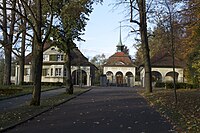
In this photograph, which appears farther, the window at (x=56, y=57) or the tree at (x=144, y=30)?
the window at (x=56, y=57)

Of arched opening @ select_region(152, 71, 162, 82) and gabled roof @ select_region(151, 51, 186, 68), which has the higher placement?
gabled roof @ select_region(151, 51, 186, 68)

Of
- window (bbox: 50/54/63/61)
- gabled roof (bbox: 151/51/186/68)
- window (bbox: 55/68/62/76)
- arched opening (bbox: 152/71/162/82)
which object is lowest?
arched opening (bbox: 152/71/162/82)

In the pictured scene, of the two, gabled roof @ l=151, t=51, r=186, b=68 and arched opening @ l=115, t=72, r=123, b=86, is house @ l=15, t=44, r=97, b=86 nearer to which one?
arched opening @ l=115, t=72, r=123, b=86

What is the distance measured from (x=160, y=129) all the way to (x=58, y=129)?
3365 mm

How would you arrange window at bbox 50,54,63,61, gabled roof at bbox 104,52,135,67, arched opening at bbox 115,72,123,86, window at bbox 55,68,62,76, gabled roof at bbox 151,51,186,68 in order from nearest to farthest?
gabled roof at bbox 151,51,186,68 → window at bbox 55,68,62,76 → window at bbox 50,54,63,61 → arched opening at bbox 115,72,123,86 → gabled roof at bbox 104,52,135,67

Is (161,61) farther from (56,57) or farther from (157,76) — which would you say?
(56,57)

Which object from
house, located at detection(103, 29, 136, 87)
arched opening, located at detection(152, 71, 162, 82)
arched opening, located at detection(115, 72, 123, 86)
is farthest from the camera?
house, located at detection(103, 29, 136, 87)

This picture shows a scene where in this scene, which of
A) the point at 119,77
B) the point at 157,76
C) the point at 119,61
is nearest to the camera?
the point at 157,76

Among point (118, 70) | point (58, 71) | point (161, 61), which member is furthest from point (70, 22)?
point (118, 70)

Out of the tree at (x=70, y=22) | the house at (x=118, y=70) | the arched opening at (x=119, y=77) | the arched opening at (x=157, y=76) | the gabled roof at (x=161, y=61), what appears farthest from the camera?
the house at (x=118, y=70)

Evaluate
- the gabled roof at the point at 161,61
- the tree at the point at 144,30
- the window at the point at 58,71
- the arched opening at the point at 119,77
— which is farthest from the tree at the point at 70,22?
the arched opening at the point at 119,77

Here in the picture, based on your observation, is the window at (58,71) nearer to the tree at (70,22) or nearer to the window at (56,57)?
the window at (56,57)

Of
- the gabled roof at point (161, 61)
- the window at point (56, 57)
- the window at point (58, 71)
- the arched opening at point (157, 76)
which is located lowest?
the arched opening at point (157, 76)

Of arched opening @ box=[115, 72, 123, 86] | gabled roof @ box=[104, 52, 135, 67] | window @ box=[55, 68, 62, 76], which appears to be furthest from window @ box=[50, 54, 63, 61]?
arched opening @ box=[115, 72, 123, 86]
